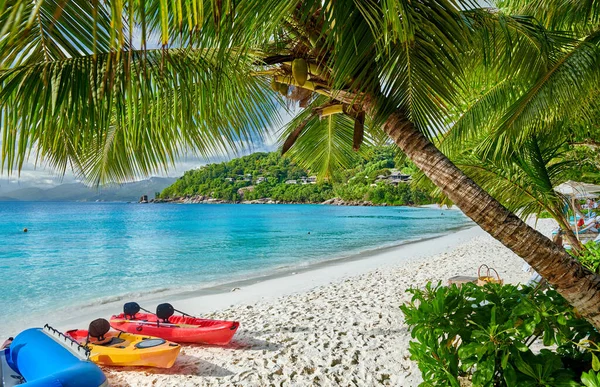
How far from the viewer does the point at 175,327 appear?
4.81 metres

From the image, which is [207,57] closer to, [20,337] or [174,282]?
[20,337]

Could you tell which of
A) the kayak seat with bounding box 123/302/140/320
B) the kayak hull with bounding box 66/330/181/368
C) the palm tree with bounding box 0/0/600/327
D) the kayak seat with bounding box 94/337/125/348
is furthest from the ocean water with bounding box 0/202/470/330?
the palm tree with bounding box 0/0/600/327

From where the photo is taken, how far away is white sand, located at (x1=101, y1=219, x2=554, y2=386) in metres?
3.69

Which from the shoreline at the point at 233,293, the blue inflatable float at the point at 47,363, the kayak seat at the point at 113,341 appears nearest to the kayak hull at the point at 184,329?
the kayak seat at the point at 113,341

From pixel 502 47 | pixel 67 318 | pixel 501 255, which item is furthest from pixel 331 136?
pixel 501 255

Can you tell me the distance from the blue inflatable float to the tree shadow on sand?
0.85 metres

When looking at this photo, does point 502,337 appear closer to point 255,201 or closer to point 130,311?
point 130,311

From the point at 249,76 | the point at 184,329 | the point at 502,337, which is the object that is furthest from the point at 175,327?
the point at 502,337

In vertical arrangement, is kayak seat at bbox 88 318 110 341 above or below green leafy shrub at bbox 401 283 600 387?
below

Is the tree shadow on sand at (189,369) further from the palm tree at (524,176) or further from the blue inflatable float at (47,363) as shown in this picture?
the palm tree at (524,176)

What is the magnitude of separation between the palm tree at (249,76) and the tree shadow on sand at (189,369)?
7.63 feet

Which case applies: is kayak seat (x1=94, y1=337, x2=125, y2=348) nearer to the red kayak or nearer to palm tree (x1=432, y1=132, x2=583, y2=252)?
the red kayak

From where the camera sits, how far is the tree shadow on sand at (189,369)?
13.0ft

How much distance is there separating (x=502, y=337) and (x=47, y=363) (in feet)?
11.6
